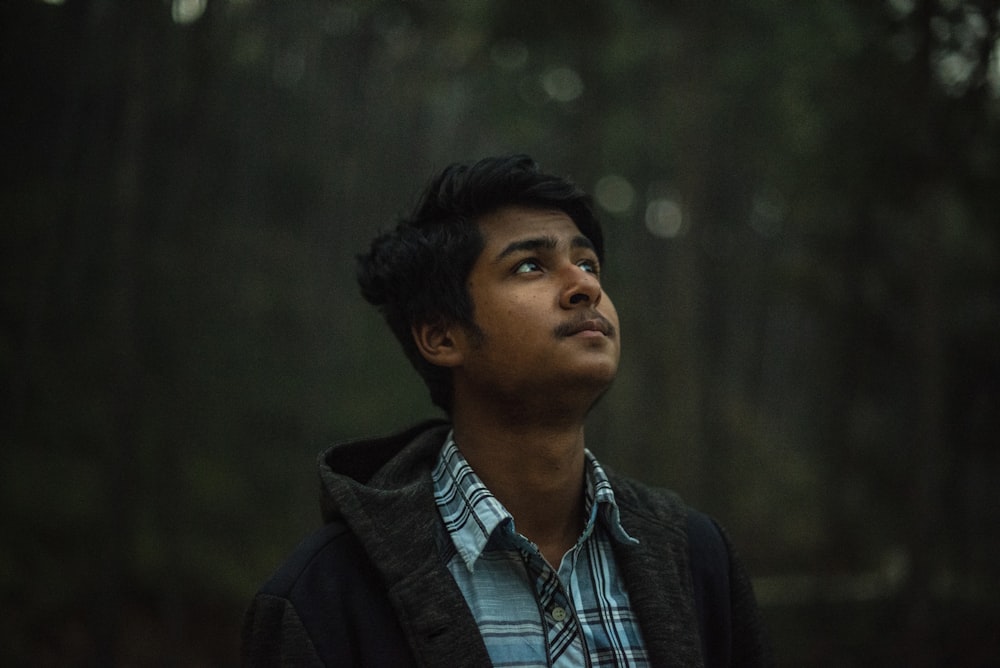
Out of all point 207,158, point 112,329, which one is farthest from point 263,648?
point 207,158

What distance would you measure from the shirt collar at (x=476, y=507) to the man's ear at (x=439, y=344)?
212 millimetres

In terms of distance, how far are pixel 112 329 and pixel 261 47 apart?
5320mm

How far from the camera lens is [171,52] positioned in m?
9.60

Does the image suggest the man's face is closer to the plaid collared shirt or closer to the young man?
the young man

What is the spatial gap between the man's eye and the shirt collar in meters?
0.49

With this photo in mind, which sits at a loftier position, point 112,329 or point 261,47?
point 261,47

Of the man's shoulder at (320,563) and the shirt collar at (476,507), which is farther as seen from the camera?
the shirt collar at (476,507)

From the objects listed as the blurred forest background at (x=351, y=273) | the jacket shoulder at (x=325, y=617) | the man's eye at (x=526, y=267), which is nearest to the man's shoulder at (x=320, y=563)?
the jacket shoulder at (x=325, y=617)

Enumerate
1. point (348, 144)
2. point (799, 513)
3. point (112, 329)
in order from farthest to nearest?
point (799, 513) → point (348, 144) → point (112, 329)

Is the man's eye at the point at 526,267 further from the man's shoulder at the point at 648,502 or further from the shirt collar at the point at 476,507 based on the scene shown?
the man's shoulder at the point at 648,502

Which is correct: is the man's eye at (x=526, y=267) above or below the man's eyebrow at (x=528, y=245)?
below

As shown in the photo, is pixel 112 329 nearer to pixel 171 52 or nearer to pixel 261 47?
pixel 171 52

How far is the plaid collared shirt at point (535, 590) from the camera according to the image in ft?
6.30

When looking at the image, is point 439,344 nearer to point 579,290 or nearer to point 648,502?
point 579,290
